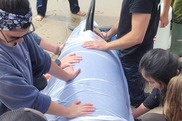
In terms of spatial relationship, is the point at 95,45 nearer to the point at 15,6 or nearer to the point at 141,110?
the point at 141,110

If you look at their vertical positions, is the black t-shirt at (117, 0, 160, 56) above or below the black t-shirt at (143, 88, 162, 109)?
above

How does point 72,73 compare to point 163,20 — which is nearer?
point 72,73

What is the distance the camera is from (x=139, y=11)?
5.87 ft

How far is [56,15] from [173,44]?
1.56 metres

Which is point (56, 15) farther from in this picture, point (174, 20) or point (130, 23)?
point (130, 23)

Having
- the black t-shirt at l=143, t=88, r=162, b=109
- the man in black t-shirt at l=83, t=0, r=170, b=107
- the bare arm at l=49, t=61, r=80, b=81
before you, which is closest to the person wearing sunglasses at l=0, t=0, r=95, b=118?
the bare arm at l=49, t=61, r=80, b=81

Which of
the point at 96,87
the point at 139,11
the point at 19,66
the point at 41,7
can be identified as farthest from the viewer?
the point at 41,7

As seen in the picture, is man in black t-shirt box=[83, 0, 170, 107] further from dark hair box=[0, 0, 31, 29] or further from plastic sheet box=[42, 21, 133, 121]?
dark hair box=[0, 0, 31, 29]

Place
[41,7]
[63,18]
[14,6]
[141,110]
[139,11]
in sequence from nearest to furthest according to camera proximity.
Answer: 1. [14,6]
2. [139,11]
3. [141,110]
4. [41,7]
5. [63,18]

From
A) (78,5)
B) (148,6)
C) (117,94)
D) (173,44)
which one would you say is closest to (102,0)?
(78,5)

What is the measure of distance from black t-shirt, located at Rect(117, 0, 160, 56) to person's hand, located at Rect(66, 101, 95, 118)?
0.67 m

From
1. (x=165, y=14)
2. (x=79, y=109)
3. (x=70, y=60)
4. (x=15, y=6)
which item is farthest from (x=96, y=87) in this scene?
(x=165, y=14)

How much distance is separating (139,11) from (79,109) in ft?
2.29

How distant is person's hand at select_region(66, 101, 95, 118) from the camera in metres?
1.45
